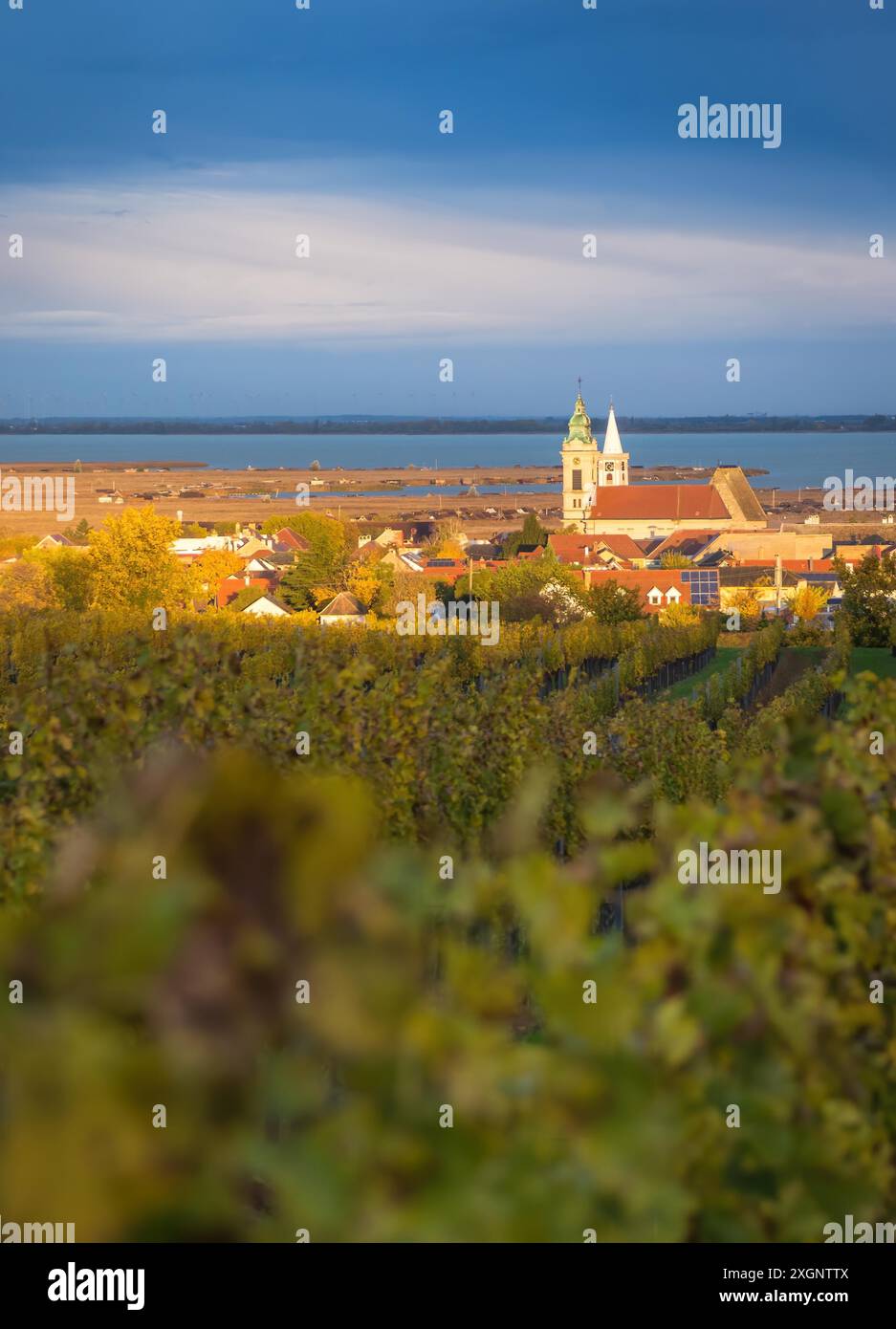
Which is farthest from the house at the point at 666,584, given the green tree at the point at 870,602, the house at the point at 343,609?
the house at the point at 343,609

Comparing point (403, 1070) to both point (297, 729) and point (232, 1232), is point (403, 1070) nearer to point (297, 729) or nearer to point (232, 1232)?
point (232, 1232)

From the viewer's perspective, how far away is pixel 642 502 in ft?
551

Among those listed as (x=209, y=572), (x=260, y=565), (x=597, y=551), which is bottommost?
(x=209, y=572)

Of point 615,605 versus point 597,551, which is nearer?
point 615,605

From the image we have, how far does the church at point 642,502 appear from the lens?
16725 cm

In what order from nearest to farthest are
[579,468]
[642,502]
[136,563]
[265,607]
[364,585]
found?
[136,563], [265,607], [364,585], [642,502], [579,468]

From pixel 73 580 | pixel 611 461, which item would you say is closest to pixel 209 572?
pixel 73 580

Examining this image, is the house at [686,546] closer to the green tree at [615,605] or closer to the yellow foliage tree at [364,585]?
the yellow foliage tree at [364,585]

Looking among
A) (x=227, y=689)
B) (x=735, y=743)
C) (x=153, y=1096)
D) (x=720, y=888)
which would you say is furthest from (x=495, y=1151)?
(x=735, y=743)

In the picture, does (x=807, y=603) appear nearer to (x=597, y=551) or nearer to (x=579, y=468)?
(x=597, y=551)

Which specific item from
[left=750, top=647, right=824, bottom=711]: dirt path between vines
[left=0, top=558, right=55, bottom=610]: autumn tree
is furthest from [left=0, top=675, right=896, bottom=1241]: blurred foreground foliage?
[left=0, top=558, right=55, bottom=610]: autumn tree

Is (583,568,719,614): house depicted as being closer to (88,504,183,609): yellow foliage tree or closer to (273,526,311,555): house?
(88,504,183,609): yellow foliage tree

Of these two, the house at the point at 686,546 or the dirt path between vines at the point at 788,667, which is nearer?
the dirt path between vines at the point at 788,667
